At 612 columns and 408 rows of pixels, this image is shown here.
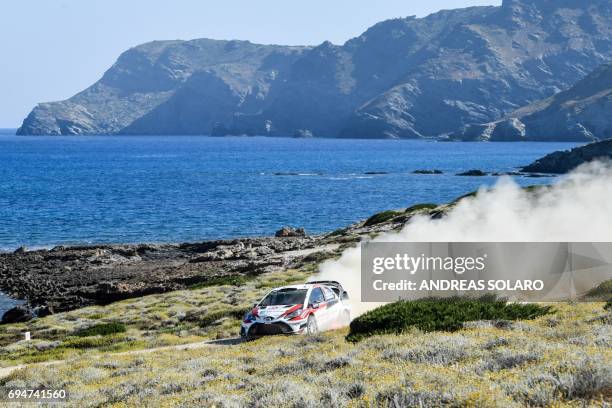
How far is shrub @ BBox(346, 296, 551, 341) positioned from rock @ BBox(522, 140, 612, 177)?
3993 inches

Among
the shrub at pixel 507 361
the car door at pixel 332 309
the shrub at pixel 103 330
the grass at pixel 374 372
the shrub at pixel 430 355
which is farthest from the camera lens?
the shrub at pixel 103 330

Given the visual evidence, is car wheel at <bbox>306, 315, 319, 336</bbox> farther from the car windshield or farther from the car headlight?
the car windshield

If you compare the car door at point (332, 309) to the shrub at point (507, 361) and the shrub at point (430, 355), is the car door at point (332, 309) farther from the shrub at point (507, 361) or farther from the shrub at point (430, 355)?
the shrub at point (507, 361)

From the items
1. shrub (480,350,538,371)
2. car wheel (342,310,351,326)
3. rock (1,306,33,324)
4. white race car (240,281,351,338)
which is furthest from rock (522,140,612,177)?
shrub (480,350,538,371)

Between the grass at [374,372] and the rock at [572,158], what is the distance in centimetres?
10445

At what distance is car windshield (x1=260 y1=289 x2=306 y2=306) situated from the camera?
21.3 meters

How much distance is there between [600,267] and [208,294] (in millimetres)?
17666

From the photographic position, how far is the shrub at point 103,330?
2628 centimetres

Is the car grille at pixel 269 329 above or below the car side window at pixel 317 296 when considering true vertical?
below

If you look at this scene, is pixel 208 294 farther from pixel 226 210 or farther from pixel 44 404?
pixel 226 210

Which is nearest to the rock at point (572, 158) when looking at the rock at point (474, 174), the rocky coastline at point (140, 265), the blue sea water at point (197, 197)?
the rock at point (474, 174)

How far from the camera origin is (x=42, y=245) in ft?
211

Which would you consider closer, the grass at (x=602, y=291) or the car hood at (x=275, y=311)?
the car hood at (x=275, y=311)

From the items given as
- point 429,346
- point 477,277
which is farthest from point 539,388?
point 477,277
